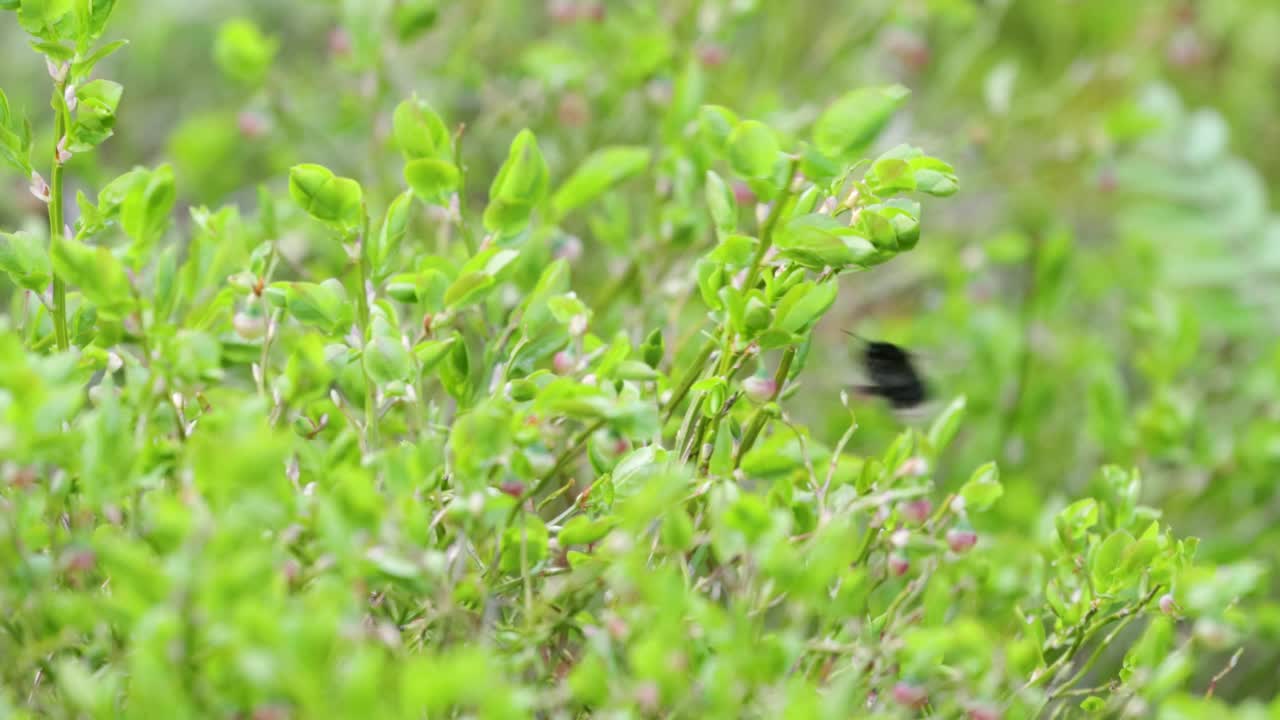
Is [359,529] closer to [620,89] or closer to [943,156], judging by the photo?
[620,89]

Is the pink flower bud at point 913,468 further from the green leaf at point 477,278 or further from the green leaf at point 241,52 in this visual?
the green leaf at point 241,52

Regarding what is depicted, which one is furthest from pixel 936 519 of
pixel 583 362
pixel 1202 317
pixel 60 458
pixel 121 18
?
pixel 121 18

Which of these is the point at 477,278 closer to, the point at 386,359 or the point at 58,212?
the point at 386,359

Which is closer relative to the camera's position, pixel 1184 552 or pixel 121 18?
pixel 1184 552

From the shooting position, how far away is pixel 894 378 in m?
0.94

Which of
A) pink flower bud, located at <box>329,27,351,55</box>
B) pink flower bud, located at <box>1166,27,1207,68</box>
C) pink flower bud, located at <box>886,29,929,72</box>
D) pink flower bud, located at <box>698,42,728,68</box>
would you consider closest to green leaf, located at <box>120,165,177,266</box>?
pink flower bud, located at <box>698,42,728,68</box>

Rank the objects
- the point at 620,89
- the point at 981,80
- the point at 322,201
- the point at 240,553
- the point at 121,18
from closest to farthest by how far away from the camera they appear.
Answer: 1. the point at 240,553
2. the point at 322,201
3. the point at 620,89
4. the point at 121,18
5. the point at 981,80

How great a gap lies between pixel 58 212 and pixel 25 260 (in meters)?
0.04

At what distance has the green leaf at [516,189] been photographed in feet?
2.26

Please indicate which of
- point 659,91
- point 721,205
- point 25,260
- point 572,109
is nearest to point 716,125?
point 721,205

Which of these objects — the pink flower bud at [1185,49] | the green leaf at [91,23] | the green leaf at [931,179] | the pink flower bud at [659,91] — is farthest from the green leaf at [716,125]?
the pink flower bud at [1185,49]

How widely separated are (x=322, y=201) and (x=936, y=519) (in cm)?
39

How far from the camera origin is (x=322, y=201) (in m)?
0.65

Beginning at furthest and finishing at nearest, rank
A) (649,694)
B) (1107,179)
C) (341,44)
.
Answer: (1107,179)
(341,44)
(649,694)
